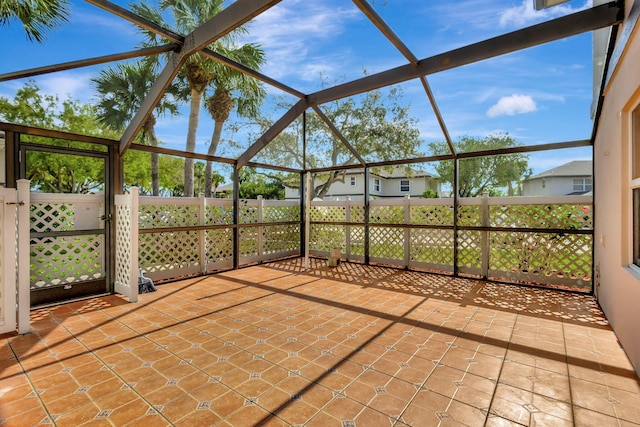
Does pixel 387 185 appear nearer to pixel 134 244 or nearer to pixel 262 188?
pixel 262 188

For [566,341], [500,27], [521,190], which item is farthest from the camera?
[521,190]

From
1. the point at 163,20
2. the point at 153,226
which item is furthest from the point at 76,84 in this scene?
the point at 153,226

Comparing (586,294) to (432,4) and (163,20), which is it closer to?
(432,4)


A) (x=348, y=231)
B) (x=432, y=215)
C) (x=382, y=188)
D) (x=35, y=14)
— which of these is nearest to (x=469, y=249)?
(x=432, y=215)

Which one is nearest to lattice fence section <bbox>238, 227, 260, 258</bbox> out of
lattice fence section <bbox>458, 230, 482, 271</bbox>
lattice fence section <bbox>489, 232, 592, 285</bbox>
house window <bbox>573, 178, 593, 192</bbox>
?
lattice fence section <bbox>458, 230, 482, 271</bbox>

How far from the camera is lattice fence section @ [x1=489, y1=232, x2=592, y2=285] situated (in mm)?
4730

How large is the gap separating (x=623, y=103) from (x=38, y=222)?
21.4 ft

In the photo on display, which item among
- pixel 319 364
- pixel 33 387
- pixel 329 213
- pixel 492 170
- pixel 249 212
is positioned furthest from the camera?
pixel 492 170

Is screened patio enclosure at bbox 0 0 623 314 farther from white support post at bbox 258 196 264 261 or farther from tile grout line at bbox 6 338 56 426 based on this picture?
tile grout line at bbox 6 338 56 426

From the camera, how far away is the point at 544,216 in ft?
16.5

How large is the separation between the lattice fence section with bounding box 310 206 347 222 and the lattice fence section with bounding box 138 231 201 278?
10.3 ft

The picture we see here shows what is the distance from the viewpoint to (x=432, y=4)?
413 cm

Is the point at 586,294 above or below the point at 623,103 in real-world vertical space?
below

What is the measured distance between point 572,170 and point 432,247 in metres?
19.9
